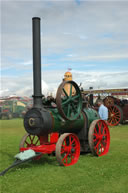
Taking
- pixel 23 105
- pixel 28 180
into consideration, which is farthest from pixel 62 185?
pixel 23 105

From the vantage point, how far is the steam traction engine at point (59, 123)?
5.09 m

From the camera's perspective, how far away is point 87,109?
256 inches

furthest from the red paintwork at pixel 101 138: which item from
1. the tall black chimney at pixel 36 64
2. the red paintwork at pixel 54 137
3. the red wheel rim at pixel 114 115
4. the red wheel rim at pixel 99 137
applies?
the red wheel rim at pixel 114 115

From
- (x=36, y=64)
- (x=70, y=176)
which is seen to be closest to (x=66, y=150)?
(x=70, y=176)

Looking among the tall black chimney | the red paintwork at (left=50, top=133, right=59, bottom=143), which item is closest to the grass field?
the red paintwork at (left=50, top=133, right=59, bottom=143)

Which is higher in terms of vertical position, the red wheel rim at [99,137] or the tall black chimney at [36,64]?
the tall black chimney at [36,64]

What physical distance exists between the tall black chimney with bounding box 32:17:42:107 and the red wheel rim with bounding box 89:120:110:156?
140 cm

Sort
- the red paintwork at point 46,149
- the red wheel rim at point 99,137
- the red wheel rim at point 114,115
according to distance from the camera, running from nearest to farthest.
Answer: the red paintwork at point 46,149 < the red wheel rim at point 99,137 < the red wheel rim at point 114,115

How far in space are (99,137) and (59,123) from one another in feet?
4.18

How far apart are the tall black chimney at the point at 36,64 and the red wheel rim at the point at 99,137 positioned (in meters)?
1.40

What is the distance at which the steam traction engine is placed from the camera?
5090mm

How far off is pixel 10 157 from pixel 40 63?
7.72ft

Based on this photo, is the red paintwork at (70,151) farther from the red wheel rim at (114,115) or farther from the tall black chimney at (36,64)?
the red wheel rim at (114,115)

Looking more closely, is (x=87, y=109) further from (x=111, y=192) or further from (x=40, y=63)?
(x=111, y=192)
